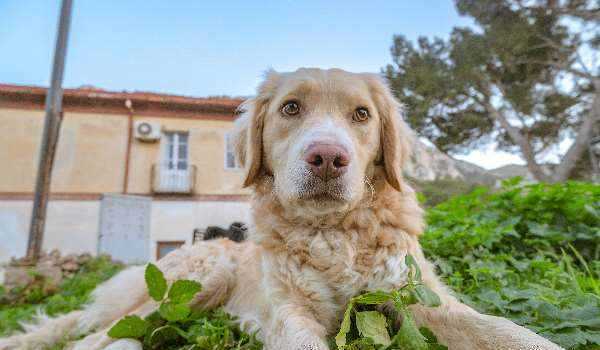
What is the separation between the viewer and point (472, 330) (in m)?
1.47

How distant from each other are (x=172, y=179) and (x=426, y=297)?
49.5 feet

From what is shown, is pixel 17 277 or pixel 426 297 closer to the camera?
pixel 426 297

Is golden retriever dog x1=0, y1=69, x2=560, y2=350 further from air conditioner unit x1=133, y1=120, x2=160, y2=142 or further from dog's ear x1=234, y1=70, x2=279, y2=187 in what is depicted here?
air conditioner unit x1=133, y1=120, x2=160, y2=142

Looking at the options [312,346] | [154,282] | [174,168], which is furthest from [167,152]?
[312,346]

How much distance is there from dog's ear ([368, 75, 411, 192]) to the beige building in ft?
41.9

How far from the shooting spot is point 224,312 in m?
2.36

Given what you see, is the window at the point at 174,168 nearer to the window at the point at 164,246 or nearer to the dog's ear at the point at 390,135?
the window at the point at 164,246

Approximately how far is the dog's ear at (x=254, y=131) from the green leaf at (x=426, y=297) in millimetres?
1139

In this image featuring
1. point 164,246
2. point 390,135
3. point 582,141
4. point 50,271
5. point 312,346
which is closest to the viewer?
point 312,346

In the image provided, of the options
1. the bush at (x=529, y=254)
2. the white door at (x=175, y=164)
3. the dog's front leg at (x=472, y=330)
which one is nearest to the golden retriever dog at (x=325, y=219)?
the dog's front leg at (x=472, y=330)

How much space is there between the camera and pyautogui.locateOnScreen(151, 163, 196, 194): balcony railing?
599 inches

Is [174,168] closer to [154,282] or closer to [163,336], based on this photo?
[163,336]

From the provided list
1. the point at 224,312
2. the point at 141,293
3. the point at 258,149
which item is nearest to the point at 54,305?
the point at 141,293

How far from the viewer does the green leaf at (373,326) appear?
1467mm
